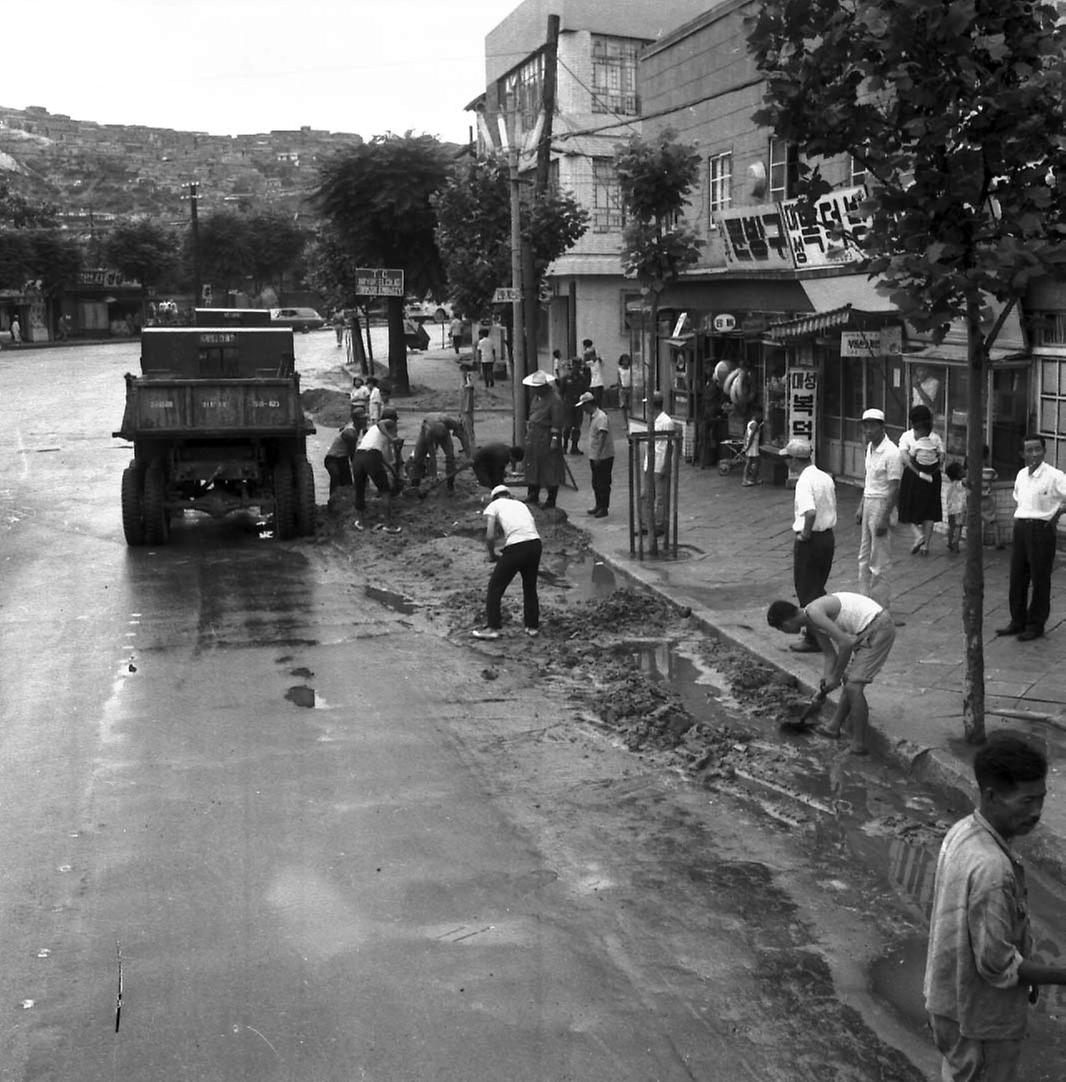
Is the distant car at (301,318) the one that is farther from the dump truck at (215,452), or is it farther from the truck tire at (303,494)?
the truck tire at (303,494)

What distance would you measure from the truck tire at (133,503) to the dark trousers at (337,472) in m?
3.68

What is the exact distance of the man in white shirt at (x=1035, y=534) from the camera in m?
Answer: 10.8

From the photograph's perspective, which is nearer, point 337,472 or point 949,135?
point 949,135

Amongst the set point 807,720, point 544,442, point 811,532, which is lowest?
point 807,720

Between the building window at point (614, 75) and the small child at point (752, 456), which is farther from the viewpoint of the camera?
the building window at point (614, 75)

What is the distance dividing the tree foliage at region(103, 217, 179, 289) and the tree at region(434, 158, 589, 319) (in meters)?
57.6

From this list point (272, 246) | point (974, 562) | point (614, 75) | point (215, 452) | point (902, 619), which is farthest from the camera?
point (272, 246)

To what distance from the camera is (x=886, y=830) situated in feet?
24.2

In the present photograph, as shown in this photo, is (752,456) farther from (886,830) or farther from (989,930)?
(989,930)

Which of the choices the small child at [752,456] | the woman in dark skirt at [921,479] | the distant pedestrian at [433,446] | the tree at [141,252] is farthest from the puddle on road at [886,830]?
the tree at [141,252]

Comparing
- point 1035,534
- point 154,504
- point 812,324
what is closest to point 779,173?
point 812,324

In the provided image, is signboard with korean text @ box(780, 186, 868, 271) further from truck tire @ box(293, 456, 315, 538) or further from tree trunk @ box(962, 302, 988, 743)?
tree trunk @ box(962, 302, 988, 743)

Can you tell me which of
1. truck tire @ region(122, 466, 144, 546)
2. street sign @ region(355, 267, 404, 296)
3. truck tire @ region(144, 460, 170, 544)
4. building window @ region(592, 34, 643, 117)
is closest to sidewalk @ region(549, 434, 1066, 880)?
truck tire @ region(144, 460, 170, 544)

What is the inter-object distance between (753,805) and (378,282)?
19912mm
